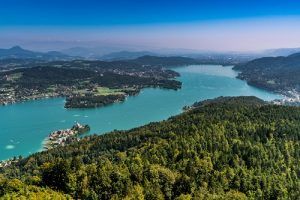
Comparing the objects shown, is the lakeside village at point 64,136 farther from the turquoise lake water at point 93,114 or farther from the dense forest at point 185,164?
the dense forest at point 185,164

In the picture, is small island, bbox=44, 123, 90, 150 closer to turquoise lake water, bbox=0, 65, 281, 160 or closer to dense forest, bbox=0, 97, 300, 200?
turquoise lake water, bbox=0, 65, 281, 160

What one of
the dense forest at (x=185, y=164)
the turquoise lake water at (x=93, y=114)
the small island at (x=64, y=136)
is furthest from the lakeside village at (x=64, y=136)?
the dense forest at (x=185, y=164)

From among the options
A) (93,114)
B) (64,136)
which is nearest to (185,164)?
(64,136)

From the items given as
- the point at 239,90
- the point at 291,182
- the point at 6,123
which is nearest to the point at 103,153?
the point at 291,182

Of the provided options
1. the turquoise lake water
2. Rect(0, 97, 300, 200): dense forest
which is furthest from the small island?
Rect(0, 97, 300, 200): dense forest

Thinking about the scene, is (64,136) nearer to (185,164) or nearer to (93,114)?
(93,114)

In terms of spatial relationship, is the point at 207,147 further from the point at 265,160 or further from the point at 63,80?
the point at 63,80
